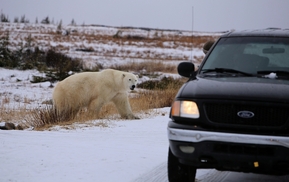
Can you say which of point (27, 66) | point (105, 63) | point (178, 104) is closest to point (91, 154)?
point (178, 104)

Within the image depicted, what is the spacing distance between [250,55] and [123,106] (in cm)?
562

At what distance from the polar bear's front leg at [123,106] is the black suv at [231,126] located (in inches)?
221

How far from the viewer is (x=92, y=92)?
406 inches

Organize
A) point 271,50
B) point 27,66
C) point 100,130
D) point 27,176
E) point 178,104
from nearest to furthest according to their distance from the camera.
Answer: point 178,104, point 27,176, point 271,50, point 100,130, point 27,66

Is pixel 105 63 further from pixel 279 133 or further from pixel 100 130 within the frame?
pixel 279 133

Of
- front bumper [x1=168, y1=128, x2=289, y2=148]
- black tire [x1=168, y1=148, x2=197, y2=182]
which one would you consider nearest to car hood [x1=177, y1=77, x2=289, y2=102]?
front bumper [x1=168, y1=128, x2=289, y2=148]

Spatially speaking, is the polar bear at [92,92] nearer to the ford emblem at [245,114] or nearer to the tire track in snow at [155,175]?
the tire track in snow at [155,175]

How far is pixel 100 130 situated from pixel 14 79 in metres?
11.1

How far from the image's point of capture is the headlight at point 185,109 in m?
3.83

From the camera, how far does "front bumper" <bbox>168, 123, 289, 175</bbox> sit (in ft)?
11.5

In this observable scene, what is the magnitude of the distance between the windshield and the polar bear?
494 cm

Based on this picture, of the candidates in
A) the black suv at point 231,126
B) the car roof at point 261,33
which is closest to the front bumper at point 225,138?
the black suv at point 231,126

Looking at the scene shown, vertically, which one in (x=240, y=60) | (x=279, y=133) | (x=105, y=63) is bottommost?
(x=105, y=63)

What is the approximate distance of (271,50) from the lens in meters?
4.93
